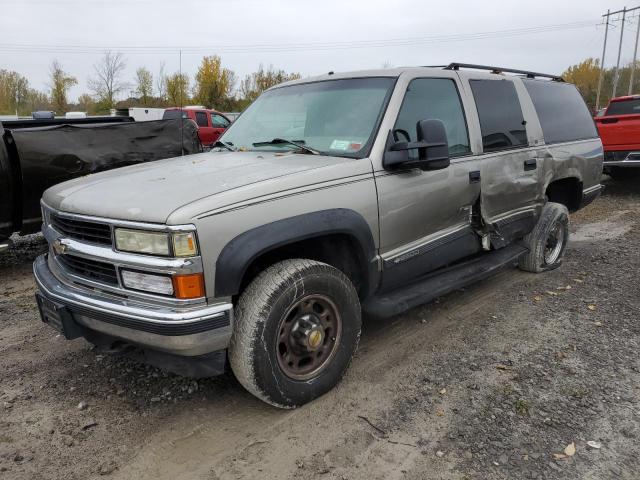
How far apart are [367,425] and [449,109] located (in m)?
2.51

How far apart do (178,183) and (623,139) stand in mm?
9731

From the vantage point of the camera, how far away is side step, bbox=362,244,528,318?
3451 millimetres

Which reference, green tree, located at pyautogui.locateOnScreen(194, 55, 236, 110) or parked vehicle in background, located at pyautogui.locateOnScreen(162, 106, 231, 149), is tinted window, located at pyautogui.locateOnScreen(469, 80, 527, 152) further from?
green tree, located at pyautogui.locateOnScreen(194, 55, 236, 110)

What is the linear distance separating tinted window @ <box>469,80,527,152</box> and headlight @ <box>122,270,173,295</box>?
2904mm

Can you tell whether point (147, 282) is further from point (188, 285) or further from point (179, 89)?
point (179, 89)

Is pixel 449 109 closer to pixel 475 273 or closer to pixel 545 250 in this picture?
pixel 475 273

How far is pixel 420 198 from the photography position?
3.57 m

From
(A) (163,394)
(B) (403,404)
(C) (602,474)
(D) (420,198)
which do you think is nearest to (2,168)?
(A) (163,394)

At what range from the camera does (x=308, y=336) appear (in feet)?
9.71

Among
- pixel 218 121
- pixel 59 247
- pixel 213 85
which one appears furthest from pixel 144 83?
pixel 59 247

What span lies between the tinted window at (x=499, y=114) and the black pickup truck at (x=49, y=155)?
2907mm

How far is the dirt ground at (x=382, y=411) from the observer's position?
2.59 metres

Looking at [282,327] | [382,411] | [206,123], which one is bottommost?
[382,411]

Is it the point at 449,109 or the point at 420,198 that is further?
the point at 449,109
